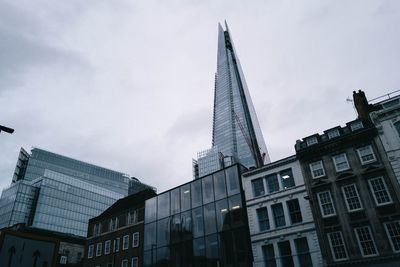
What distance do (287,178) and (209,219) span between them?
9795mm

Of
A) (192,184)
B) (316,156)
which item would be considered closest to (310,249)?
(316,156)

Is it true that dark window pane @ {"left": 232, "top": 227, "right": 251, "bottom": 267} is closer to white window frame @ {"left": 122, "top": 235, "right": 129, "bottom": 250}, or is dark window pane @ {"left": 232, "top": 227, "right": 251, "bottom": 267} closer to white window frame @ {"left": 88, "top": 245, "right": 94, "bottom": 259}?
white window frame @ {"left": 122, "top": 235, "right": 129, "bottom": 250}

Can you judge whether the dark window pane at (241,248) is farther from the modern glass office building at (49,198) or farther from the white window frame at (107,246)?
the modern glass office building at (49,198)

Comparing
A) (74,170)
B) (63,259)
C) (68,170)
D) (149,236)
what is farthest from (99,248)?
(74,170)

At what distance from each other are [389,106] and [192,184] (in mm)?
23358

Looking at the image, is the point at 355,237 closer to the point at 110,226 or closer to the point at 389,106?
the point at 389,106

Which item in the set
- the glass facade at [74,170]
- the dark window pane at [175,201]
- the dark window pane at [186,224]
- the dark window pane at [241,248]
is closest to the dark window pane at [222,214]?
the dark window pane at [241,248]

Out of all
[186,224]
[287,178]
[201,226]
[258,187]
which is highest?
[287,178]

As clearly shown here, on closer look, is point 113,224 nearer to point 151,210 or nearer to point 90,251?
point 90,251

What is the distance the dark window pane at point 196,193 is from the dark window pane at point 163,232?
4853 mm

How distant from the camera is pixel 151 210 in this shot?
42562 mm

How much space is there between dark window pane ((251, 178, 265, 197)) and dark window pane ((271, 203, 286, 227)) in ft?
7.39

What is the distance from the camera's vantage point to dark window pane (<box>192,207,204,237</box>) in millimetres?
35291

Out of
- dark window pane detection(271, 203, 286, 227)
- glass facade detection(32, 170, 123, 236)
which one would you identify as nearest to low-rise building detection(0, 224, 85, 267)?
dark window pane detection(271, 203, 286, 227)
